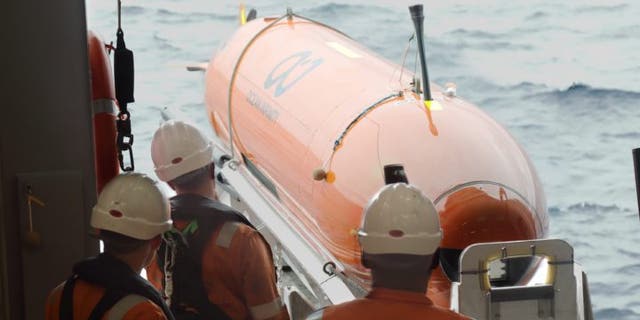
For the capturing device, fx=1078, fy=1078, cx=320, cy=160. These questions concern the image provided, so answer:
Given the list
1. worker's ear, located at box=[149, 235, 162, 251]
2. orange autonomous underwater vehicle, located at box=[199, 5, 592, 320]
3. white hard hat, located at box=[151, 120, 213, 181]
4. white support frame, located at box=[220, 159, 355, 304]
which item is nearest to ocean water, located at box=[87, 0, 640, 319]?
orange autonomous underwater vehicle, located at box=[199, 5, 592, 320]

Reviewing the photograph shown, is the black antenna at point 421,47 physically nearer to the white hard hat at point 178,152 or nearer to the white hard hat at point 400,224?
the white hard hat at point 178,152

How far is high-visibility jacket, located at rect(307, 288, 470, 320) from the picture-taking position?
2.35 m

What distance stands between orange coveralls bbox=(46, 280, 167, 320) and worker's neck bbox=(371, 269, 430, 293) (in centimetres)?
53

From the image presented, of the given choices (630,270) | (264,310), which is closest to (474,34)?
(630,270)

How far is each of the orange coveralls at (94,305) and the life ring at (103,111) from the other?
1.07 metres

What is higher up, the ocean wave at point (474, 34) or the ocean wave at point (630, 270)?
the ocean wave at point (474, 34)

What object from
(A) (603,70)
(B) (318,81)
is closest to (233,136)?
(B) (318,81)

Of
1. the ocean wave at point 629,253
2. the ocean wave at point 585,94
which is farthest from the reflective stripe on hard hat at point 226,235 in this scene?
the ocean wave at point 585,94

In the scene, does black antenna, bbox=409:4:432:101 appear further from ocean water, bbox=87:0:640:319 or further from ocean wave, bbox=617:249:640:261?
ocean wave, bbox=617:249:640:261

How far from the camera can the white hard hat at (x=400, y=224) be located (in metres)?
2.47

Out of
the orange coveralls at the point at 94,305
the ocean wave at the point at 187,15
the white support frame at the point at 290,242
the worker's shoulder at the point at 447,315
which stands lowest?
the ocean wave at the point at 187,15

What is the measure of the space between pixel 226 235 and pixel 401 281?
0.99m

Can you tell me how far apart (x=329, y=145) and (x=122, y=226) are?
233 cm

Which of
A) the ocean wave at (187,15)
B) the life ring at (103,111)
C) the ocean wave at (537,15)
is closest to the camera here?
the life ring at (103,111)
